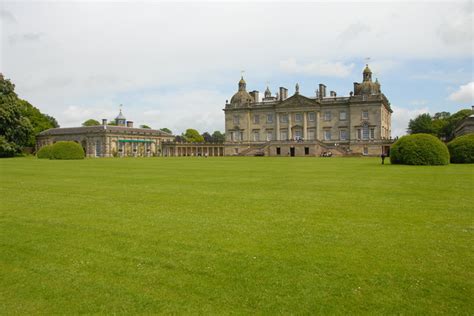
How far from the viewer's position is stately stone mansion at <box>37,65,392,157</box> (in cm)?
6712

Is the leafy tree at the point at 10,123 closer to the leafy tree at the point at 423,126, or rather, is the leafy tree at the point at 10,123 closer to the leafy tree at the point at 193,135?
the leafy tree at the point at 193,135

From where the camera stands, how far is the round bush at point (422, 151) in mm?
30906

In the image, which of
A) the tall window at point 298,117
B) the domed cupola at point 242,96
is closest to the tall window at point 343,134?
the tall window at point 298,117

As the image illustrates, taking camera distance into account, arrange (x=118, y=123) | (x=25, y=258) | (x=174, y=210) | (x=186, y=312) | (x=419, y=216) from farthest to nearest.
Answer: (x=118, y=123), (x=174, y=210), (x=419, y=216), (x=25, y=258), (x=186, y=312)

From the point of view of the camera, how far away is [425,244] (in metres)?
7.44

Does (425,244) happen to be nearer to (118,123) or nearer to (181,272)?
(181,272)

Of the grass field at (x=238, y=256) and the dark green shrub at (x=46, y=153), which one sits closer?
the grass field at (x=238, y=256)

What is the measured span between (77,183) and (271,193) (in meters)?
9.23

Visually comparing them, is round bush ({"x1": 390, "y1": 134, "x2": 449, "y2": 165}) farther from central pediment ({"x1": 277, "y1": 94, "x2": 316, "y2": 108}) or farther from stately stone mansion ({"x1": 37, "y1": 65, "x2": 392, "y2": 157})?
central pediment ({"x1": 277, "y1": 94, "x2": 316, "y2": 108})

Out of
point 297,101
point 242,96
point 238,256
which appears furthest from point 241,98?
point 238,256

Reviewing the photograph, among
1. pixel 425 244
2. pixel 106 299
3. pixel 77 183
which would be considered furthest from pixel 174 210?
pixel 77 183

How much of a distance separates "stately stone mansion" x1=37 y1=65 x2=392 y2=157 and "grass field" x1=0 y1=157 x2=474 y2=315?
182ft

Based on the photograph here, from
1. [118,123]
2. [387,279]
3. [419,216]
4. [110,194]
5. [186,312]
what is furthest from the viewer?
[118,123]

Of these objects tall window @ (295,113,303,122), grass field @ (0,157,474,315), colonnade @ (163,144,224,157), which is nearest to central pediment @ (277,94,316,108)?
tall window @ (295,113,303,122)
